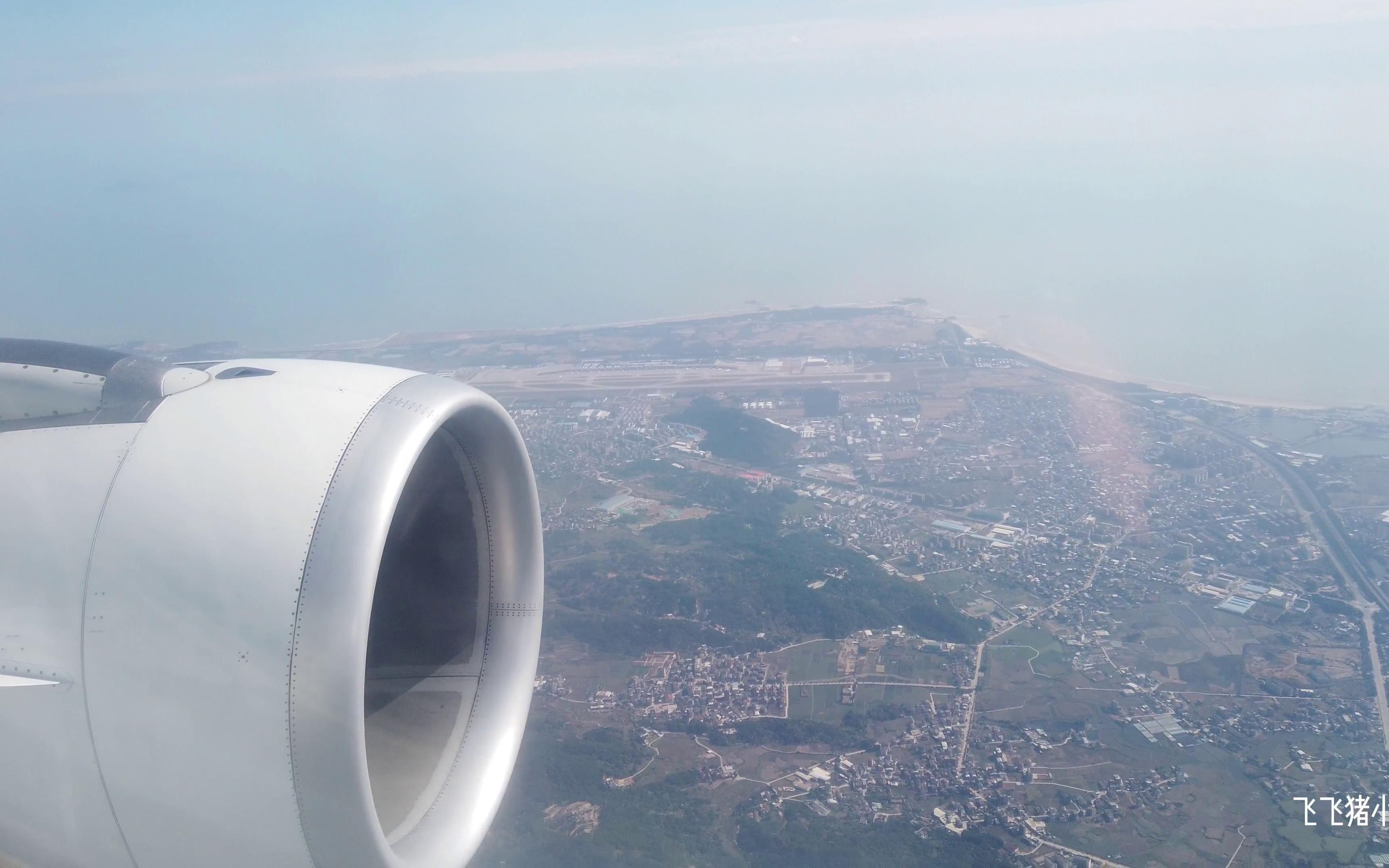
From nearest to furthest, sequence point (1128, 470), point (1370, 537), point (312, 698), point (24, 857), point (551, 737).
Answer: point (312, 698) → point (24, 857) → point (551, 737) → point (1370, 537) → point (1128, 470)

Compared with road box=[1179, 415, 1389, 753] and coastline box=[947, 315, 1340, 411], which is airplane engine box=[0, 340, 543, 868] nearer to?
road box=[1179, 415, 1389, 753]

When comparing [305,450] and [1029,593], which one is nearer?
[305,450]

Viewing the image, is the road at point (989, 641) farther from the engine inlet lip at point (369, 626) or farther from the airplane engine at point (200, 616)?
the airplane engine at point (200, 616)

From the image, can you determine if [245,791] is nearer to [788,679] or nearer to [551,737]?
[551,737]

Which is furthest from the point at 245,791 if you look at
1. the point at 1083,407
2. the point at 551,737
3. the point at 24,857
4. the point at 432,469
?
the point at 1083,407

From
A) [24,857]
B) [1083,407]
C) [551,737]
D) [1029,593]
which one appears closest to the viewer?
[24,857]

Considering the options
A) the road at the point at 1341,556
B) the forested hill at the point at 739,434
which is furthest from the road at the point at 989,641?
the forested hill at the point at 739,434

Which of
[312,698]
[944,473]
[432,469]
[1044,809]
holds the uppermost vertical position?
[432,469]
